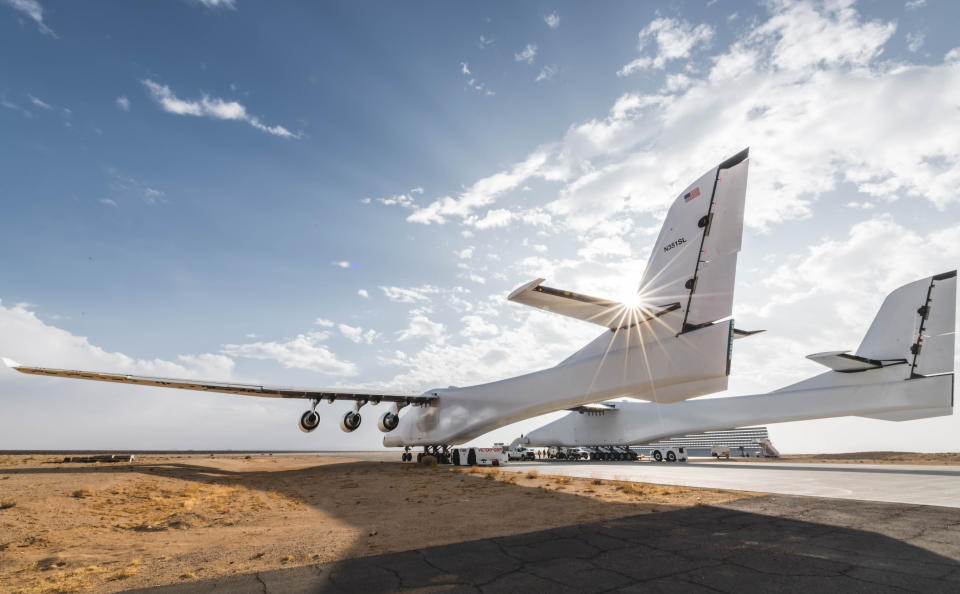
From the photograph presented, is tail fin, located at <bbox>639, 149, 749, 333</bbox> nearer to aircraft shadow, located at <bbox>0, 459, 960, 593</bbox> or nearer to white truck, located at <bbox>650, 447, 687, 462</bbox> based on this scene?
aircraft shadow, located at <bbox>0, 459, 960, 593</bbox>

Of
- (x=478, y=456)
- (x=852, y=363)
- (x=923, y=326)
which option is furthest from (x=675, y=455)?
(x=478, y=456)

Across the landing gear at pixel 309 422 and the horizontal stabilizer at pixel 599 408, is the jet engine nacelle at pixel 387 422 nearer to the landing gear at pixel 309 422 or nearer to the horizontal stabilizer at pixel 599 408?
the landing gear at pixel 309 422

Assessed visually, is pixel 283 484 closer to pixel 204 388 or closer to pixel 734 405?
pixel 204 388

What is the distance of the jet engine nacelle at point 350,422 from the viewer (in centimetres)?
1964

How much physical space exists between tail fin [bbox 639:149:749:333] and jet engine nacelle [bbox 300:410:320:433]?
46.1 ft

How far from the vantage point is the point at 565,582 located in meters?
3.81

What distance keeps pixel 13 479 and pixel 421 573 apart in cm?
1372

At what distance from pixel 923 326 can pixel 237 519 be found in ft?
87.1

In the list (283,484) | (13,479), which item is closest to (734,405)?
(283,484)

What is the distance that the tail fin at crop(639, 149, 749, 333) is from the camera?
10273 mm

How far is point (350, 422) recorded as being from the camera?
19.8 metres

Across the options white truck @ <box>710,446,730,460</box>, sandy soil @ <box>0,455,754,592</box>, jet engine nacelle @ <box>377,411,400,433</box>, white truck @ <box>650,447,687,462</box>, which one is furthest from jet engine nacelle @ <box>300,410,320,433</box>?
white truck @ <box>710,446,730,460</box>

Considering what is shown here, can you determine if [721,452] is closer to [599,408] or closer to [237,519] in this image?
[599,408]

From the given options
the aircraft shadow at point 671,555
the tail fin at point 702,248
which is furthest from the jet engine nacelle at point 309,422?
the tail fin at point 702,248
